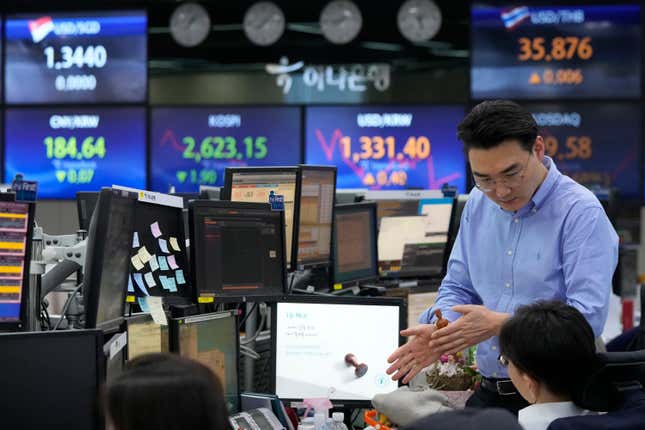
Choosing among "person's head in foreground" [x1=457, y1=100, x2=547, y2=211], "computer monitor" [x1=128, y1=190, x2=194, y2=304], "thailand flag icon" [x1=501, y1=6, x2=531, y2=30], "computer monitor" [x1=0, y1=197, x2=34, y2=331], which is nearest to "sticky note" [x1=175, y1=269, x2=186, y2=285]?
"computer monitor" [x1=128, y1=190, x2=194, y2=304]

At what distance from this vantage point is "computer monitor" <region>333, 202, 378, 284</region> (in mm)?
4152

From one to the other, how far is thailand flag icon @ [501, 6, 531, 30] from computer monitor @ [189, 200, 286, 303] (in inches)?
191

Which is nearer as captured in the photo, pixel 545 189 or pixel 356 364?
pixel 545 189

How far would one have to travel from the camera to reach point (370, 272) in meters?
4.37

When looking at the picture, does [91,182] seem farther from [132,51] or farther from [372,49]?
[372,49]

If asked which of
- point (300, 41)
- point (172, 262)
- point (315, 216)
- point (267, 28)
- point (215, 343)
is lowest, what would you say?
point (215, 343)

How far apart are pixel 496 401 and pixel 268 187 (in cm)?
152

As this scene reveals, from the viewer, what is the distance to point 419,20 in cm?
773

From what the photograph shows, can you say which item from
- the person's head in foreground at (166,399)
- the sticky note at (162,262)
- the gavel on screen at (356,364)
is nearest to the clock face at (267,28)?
the gavel on screen at (356,364)

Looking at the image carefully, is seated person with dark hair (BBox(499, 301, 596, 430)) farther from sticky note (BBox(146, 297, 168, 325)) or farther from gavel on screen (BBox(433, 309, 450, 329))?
sticky note (BBox(146, 297, 168, 325))

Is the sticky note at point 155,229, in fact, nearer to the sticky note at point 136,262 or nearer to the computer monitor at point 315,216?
the sticky note at point 136,262

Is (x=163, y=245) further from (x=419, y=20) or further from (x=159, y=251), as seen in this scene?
(x=419, y=20)

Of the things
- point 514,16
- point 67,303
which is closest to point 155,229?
point 67,303

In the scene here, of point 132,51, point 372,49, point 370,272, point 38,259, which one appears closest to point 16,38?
point 132,51
